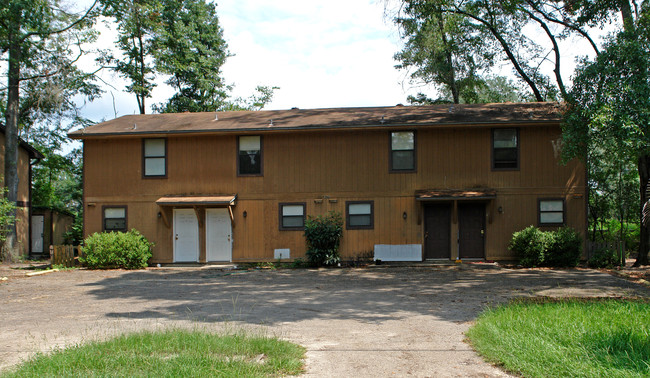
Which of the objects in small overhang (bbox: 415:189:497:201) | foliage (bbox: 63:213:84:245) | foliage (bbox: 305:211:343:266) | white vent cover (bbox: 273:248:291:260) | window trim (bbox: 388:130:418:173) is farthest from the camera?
foliage (bbox: 63:213:84:245)

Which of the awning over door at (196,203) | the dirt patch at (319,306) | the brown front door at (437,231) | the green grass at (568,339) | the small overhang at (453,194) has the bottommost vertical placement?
the dirt patch at (319,306)

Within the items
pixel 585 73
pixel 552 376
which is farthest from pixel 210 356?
pixel 585 73

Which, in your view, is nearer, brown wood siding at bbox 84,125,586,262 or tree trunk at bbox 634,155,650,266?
tree trunk at bbox 634,155,650,266

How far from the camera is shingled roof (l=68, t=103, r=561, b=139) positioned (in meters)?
18.2

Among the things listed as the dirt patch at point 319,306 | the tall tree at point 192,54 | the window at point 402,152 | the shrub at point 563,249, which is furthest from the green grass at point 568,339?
the tall tree at point 192,54

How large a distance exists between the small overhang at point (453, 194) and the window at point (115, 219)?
1046 cm

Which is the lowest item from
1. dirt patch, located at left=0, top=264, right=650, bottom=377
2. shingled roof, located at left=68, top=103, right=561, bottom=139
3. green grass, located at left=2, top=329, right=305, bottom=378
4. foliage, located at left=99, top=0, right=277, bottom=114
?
dirt patch, located at left=0, top=264, right=650, bottom=377

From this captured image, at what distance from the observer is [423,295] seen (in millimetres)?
11438

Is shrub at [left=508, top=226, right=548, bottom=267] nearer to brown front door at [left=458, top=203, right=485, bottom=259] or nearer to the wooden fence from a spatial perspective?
brown front door at [left=458, top=203, right=485, bottom=259]

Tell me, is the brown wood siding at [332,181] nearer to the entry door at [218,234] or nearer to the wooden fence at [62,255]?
the entry door at [218,234]

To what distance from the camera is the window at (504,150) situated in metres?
18.4

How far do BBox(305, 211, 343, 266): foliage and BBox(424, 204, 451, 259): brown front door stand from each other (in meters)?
3.07

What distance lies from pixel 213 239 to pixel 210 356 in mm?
13588

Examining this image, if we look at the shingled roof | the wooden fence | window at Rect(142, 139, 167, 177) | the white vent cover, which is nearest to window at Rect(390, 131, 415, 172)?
the shingled roof
